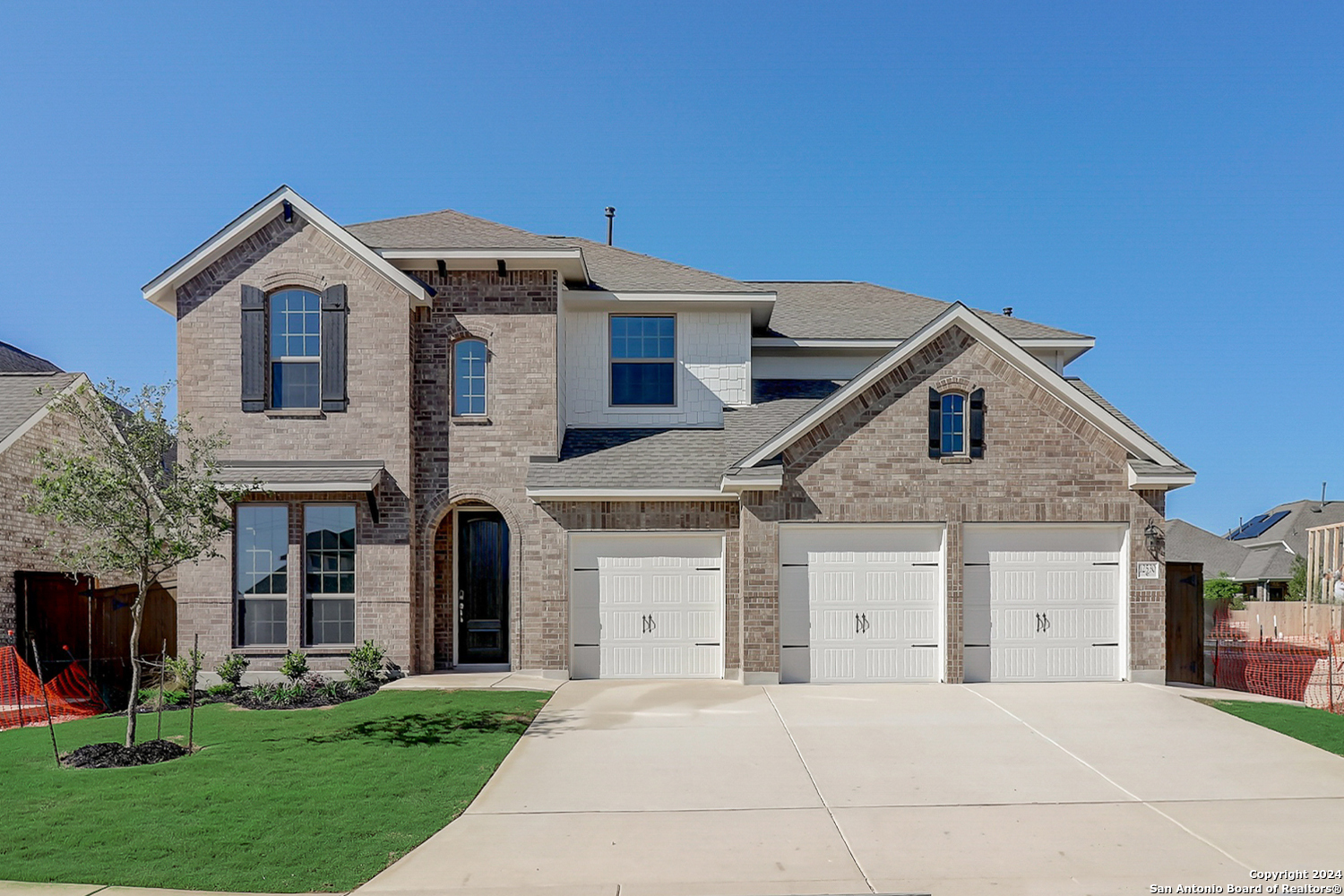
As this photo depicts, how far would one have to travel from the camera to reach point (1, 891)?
667cm

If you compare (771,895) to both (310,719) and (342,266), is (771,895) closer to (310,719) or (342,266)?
(310,719)

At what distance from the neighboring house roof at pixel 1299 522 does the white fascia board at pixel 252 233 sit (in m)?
45.8

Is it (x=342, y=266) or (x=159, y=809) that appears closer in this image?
(x=159, y=809)

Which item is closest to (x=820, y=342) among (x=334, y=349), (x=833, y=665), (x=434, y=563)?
(x=833, y=665)

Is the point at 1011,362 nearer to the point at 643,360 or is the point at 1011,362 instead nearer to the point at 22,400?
the point at 643,360

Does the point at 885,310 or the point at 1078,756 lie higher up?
the point at 885,310

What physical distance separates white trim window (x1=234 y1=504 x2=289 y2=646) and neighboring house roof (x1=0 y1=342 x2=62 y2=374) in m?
15.5

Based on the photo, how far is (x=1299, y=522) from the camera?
4756 cm

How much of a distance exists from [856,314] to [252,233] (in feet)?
41.4

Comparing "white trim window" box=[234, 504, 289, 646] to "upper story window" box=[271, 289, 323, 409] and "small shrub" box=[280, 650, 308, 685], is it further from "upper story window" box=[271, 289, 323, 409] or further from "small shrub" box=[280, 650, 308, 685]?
"upper story window" box=[271, 289, 323, 409]

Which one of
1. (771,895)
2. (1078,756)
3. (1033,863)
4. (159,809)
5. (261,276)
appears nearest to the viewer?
(771,895)

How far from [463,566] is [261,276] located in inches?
239

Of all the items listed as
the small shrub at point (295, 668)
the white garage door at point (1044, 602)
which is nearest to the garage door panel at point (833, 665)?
the white garage door at point (1044, 602)

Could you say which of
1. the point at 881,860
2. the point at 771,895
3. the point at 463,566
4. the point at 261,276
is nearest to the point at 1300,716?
the point at 881,860
